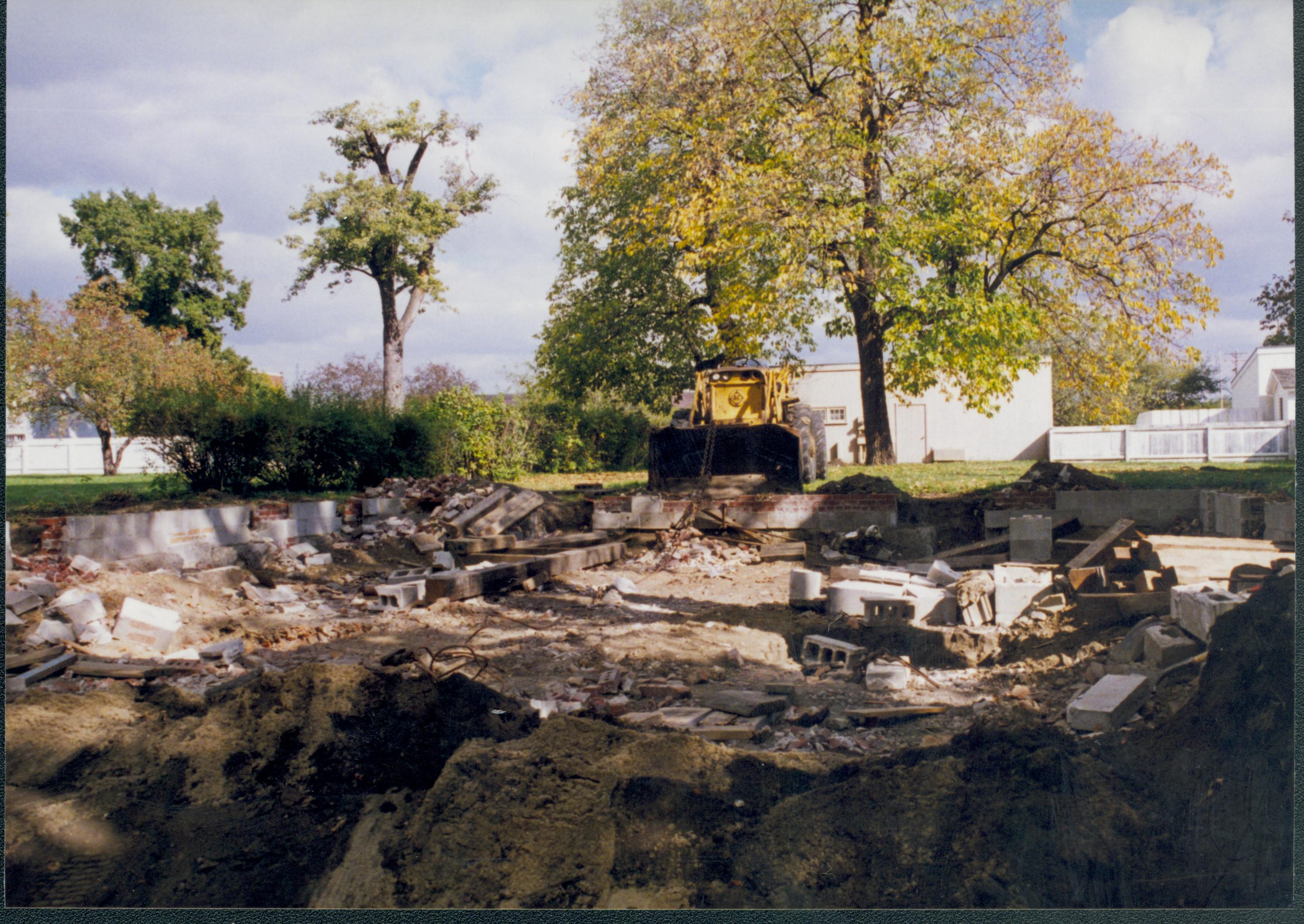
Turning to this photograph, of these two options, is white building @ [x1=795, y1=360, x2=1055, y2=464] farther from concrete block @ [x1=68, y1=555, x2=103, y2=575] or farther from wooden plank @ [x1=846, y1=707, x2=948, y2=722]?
concrete block @ [x1=68, y1=555, x2=103, y2=575]

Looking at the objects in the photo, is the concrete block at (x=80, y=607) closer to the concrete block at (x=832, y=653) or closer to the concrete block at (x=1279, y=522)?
the concrete block at (x=832, y=653)

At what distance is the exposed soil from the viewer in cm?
313

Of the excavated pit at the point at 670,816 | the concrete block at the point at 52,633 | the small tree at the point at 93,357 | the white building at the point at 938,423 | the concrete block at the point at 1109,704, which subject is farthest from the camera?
the white building at the point at 938,423

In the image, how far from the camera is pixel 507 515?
1141cm

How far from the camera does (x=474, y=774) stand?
11.9 ft

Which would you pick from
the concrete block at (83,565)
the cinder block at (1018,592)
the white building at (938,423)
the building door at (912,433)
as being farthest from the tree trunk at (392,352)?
the building door at (912,433)

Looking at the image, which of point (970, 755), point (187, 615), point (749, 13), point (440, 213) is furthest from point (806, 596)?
point (749, 13)

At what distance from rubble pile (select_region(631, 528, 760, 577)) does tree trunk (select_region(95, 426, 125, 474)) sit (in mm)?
10532

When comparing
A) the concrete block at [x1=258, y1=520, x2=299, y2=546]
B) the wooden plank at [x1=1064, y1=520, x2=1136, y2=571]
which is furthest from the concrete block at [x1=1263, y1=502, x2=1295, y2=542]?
the concrete block at [x1=258, y1=520, x2=299, y2=546]

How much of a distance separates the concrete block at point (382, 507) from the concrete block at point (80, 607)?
204 inches

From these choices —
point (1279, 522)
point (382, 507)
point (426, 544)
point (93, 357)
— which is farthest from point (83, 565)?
point (93, 357)

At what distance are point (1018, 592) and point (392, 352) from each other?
10.1m

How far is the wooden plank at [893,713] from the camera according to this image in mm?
4867

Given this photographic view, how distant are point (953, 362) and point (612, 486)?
6503mm
